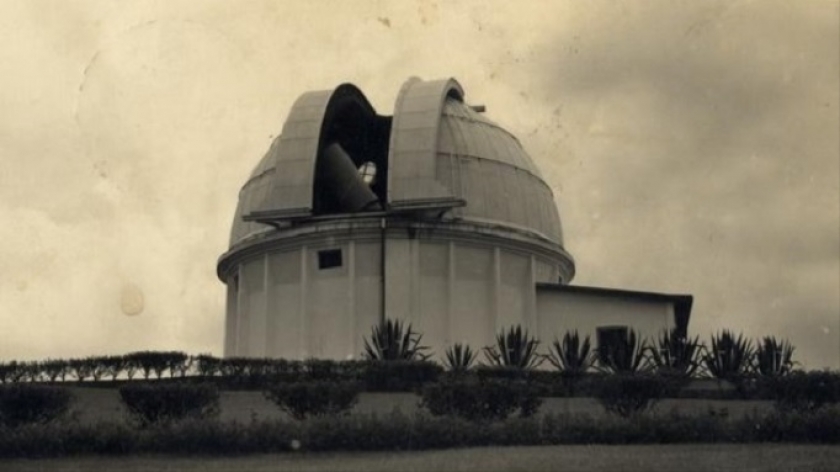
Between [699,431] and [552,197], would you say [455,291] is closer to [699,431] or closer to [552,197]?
[552,197]

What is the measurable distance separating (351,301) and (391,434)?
17621 mm

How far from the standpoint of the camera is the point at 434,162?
36156 mm

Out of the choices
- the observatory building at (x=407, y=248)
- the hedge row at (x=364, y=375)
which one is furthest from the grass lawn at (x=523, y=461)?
the observatory building at (x=407, y=248)

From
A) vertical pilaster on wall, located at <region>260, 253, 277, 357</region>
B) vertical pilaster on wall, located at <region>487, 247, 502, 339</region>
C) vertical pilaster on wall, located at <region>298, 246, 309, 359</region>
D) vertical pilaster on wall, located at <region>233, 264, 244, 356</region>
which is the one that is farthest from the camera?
vertical pilaster on wall, located at <region>233, 264, 244, 356</region>

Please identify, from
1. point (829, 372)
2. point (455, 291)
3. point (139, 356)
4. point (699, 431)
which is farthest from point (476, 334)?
point (699, 431)

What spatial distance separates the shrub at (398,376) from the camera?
26.2m

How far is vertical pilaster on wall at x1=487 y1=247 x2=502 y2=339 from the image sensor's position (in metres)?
36.5

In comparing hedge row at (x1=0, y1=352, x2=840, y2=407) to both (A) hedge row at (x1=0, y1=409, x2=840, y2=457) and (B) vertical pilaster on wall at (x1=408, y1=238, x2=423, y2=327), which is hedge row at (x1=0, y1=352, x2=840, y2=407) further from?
(B) vertical pilaster on wall at (x1=408, y1=238, x2=423, y2=327)

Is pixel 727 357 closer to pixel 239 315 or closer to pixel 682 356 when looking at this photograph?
pixel 682 356

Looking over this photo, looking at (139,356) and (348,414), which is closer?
(348,414)

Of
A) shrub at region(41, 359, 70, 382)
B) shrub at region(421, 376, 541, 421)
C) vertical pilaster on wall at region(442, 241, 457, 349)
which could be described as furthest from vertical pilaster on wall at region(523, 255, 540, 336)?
shrub at region(421, 376, 541, 421)

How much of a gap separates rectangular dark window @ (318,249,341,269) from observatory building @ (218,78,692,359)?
0.14 ft

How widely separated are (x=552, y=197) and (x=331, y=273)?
385 inches

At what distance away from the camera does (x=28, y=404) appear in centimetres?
2030
